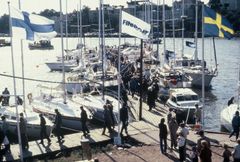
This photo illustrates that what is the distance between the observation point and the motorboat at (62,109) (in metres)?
26.2

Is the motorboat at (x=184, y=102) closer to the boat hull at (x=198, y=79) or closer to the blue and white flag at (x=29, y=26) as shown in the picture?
the blue and white flag at (x=29, y=26)

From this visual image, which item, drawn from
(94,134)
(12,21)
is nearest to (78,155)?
(94,134)

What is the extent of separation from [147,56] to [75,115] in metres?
31.9

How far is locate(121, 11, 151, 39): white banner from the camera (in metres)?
19.8

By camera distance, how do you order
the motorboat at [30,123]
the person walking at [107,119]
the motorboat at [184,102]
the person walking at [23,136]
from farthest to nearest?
the motorboat at [184,102] → the motorboat at [30,123] → the person walking at [107,119] → the person walking at [23,136]

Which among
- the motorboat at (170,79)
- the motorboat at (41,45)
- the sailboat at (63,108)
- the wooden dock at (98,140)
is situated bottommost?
the wooden dock at (98,140)

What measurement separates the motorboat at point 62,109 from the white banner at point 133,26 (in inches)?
327

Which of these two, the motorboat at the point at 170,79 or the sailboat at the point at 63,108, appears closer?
the sailboat at the point at 63,108

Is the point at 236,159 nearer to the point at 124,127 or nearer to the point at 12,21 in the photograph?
the point at 124,127

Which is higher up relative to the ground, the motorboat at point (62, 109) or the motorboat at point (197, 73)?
the motorboat at point (197, 73)

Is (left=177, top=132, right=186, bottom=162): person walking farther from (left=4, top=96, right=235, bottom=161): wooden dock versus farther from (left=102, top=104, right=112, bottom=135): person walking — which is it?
(left=102, top=104, right=112, bottom=135): person walking

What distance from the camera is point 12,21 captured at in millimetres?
18234

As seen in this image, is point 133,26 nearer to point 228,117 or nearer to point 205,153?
point 205,153

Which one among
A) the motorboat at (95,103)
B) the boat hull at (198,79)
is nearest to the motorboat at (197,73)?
the boat hull at (198,79)
